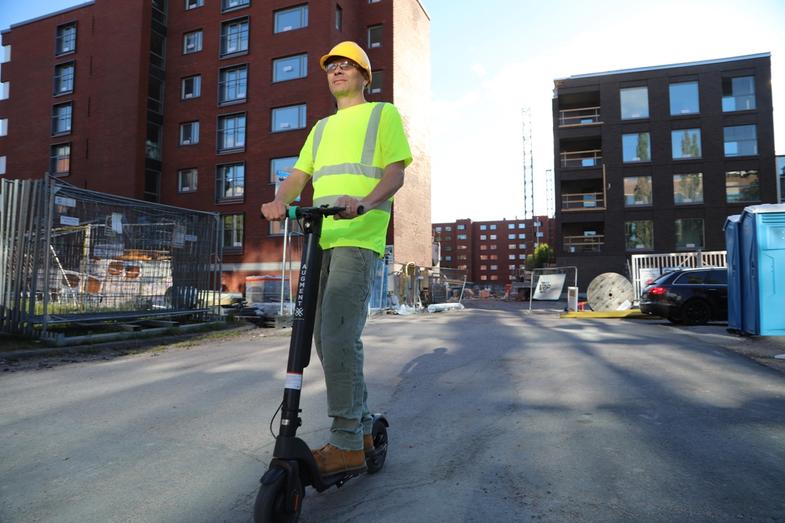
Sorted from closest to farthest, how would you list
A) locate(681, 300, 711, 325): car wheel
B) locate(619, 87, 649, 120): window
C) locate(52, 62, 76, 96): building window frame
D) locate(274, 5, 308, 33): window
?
locate(681, 300, 711, 325): car wheel < locate(274, 5, 308, 33): window < locate(52, 62, 76, 96): building window frame < locate(619, 87, 649, 120): window

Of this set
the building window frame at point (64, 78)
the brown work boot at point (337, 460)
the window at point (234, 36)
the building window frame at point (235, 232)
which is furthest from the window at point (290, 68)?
the brown work boot at point (337, 460)

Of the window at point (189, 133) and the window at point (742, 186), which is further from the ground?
the window at point (189, 133)

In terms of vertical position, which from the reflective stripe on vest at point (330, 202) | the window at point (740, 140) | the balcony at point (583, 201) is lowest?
the reflective stripe on vest at point (330, 202)

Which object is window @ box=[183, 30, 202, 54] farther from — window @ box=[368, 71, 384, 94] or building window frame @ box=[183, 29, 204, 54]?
window @ box=[368, 71, 384, 94]

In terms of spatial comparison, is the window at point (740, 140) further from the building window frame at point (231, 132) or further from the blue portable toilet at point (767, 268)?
the building window frame at point (231, 132)

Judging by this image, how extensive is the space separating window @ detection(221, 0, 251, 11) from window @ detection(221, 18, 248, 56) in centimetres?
86

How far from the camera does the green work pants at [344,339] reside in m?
2.29

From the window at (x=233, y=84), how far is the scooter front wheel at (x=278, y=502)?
29.7m

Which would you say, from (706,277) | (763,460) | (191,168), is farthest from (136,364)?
(191,168)

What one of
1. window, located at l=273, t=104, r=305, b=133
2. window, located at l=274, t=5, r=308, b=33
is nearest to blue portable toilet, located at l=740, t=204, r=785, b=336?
window, located at l=273, t=104, r=305, b=133

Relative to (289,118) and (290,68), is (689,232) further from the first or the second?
(290,68)

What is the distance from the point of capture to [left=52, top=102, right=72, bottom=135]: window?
31.6 meters

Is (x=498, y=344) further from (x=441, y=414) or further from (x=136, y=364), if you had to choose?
(x=136, y=364)

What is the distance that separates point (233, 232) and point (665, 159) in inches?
1055
